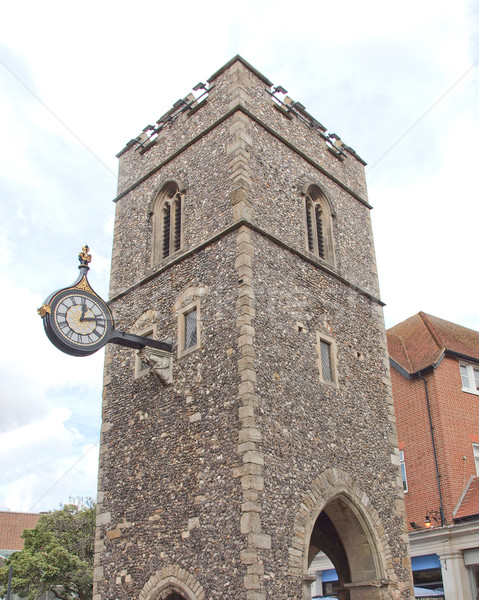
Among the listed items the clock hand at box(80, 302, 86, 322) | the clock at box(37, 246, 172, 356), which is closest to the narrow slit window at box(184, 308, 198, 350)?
the clock at box(37, 246, 172, 356)

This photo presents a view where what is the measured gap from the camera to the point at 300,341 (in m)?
12.7

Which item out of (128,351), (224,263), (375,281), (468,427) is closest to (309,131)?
(375,281)

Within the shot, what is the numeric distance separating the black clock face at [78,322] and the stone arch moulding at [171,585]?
4.31m

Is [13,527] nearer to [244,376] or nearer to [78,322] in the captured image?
[78,322]

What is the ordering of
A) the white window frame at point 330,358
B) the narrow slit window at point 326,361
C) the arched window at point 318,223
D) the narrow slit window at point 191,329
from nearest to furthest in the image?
the narrow slit window at point 191,329 → the white window frame at point 330,358 → the narrow slit window at point 326,361 → the arched window at point 318,223

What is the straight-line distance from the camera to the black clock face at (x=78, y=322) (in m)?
11.3

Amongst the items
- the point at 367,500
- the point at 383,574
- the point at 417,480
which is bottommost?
the point at 383,574

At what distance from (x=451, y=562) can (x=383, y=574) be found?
5.85 m

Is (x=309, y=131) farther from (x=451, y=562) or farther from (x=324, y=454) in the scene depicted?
(x=451, y=562)

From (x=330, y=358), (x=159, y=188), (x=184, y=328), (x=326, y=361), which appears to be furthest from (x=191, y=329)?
(x=159, y=188)

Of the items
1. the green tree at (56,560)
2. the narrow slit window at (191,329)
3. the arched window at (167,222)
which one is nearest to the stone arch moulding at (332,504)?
the narrow slit window at (191,329)

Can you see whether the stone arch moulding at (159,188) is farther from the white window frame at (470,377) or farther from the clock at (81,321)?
the white window frame at (470,377)

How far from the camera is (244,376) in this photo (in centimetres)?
1097

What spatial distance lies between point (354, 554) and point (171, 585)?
4.11m
